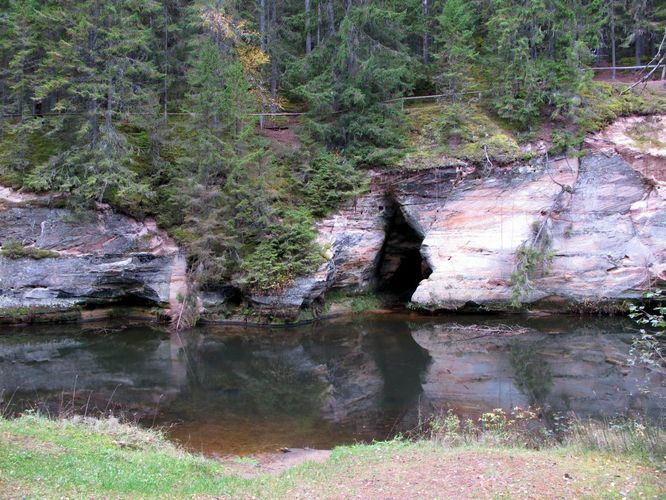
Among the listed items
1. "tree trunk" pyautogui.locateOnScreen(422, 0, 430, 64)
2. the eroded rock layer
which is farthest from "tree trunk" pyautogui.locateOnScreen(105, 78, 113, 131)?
"tree trunk" pyautogui.locateOnScreen(422, 0, 430, 64)

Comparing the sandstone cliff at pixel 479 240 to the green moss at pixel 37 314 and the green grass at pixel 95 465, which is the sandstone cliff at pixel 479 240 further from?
the green grass at pixel 95 465

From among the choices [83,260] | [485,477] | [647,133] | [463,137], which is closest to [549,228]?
[463,137]

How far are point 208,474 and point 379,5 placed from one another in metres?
21.8

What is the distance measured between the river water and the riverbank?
2641 millimetres

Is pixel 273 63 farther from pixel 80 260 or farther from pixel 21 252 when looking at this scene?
pixel 21 252

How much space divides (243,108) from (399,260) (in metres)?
10.8

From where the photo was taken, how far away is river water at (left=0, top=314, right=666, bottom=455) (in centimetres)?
1175

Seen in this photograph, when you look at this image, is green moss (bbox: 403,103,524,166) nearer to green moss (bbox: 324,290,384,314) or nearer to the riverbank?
green moss (bbox: 324,290,384,314)

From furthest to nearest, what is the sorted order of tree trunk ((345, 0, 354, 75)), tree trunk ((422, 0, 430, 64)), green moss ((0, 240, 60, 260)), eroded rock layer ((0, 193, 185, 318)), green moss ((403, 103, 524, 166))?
tree trunk ((422, 0, 430, 64)) < tree trunk ((345, 0, 354, 75)) < green moss ((403, 103, 524, 166)) < eroded rock layer ((0, 193, 185, 318)) < green moss ((0, 240, 60, 260))

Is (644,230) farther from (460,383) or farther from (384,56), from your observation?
(384,56)

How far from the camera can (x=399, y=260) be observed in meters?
26.1

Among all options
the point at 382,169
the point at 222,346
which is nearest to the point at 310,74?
the point at 382,169

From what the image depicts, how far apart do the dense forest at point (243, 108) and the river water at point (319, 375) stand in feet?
12.3

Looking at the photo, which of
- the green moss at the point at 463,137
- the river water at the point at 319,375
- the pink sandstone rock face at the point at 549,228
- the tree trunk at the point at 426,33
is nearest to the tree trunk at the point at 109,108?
the river water at the point at 319,375
